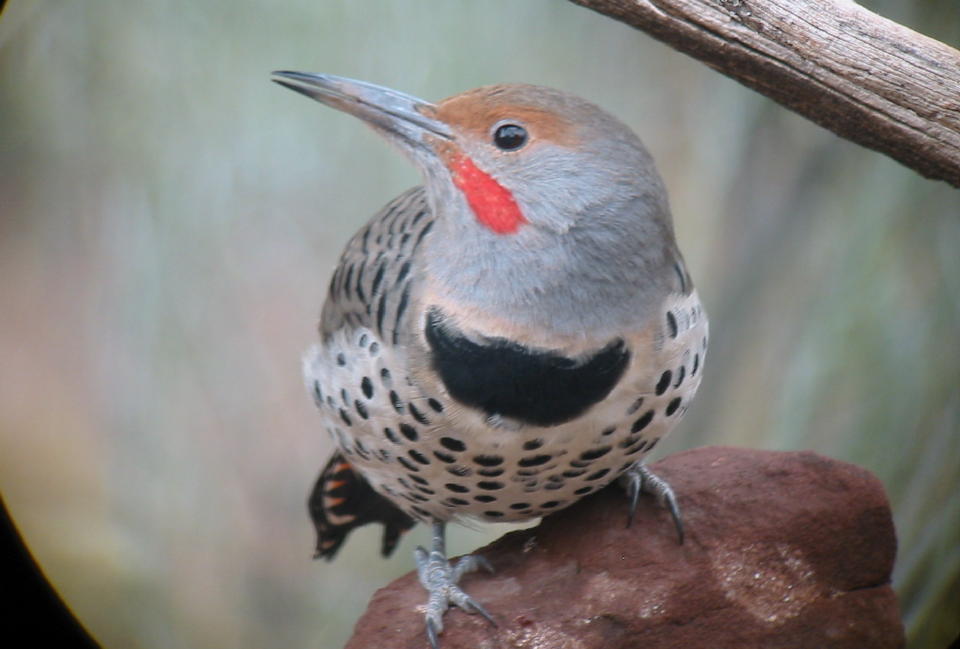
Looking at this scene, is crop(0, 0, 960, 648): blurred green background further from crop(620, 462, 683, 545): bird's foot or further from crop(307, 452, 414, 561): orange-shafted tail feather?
crop(620, 462, 683, 545): bird's foot

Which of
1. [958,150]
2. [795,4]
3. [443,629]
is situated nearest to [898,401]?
[958,150]

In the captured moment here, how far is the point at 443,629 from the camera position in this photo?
2.01 m

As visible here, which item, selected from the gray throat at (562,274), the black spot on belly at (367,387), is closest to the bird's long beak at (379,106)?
the gray throat at (562,274)

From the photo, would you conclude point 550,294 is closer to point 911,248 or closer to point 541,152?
point 541,152

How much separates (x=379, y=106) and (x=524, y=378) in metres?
0.57

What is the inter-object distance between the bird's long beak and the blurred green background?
1.01ft

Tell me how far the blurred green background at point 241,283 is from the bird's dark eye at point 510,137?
0.43 meters

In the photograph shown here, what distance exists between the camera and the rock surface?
1992mm

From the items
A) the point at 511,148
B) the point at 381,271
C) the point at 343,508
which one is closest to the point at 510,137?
the point at 511,148

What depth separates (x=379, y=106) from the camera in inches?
72.1

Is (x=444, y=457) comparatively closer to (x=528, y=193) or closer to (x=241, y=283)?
(x=528, y=193)

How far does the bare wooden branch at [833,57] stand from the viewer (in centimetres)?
184

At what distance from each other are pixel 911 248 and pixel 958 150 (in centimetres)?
39

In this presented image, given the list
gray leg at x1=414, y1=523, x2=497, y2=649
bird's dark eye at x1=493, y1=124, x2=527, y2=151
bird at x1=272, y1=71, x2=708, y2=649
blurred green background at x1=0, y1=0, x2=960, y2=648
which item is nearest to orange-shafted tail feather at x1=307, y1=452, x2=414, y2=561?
blurred green background at x1=0, y1=0, x2=960, y2=648
